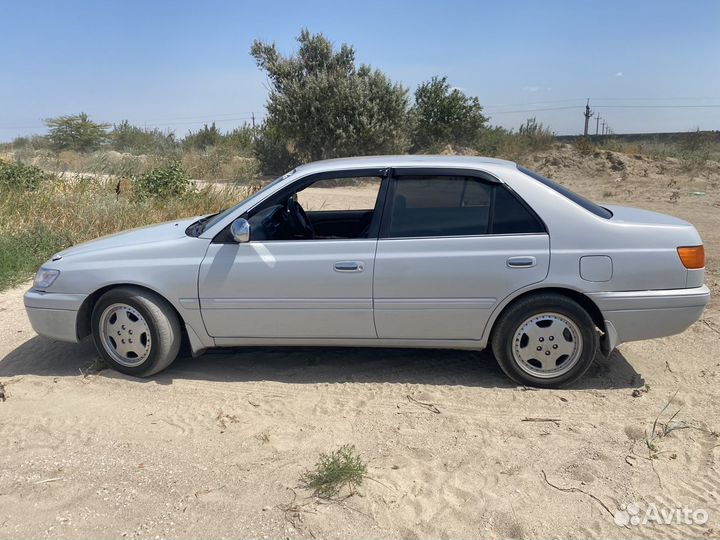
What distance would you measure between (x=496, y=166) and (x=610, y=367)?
1.83 metres

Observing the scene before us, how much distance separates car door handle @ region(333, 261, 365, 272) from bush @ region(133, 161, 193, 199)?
24.4 feet

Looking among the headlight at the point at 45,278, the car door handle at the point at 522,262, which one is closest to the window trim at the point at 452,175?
the car door handle at the point at 522,262

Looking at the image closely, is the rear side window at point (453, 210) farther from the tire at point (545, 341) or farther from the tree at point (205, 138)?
the tree at point (205, 138)

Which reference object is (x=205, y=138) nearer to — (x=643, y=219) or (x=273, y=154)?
(x=273, y=154)

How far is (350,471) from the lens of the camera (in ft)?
10.2

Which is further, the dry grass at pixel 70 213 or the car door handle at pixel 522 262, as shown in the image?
the dry grass at pixel 70 213

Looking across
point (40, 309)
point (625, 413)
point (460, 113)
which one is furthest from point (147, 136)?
point (625, 413)

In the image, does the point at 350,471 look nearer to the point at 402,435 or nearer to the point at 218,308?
the point at 402,435

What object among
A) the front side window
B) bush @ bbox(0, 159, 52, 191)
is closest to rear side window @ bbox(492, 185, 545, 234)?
the front side window

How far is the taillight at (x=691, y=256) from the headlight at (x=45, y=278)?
4.49 metres

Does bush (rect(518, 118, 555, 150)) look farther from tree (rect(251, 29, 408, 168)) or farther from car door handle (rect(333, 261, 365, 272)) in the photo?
car door handle (rect(333, 261, 365, 272))

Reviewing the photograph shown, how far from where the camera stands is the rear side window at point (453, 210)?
410 cm

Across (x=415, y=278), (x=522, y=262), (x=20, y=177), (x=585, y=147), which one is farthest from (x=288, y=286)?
(x=585, y=147)

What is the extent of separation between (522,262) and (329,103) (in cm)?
1707
